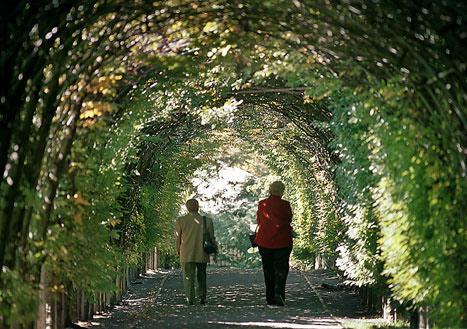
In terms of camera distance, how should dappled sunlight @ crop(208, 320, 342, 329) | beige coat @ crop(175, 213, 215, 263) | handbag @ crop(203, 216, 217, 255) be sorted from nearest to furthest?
1. dappled sunlight @ crop(208, 320, 342, 329)
2. handbag @ crop(203, 216, 217, 255)
3. beige coat @ crop(175, 213, 215, 263)

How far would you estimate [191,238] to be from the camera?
1583 centimetres

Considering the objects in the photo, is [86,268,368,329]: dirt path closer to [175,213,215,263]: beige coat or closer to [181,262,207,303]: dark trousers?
[181,262,207,303]: dark trousers

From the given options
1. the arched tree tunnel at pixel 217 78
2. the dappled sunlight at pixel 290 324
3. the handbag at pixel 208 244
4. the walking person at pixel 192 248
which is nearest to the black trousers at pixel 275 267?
the handbag at pixel 208 244

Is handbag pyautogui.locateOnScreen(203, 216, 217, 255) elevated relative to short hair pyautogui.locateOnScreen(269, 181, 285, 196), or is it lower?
lower

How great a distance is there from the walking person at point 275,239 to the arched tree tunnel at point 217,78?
1.16m

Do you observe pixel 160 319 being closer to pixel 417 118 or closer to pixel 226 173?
pixel 417 118

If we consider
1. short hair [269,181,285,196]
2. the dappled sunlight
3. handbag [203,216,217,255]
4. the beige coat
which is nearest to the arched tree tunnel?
the dappled sunlight

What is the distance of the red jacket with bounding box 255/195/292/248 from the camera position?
15.2m

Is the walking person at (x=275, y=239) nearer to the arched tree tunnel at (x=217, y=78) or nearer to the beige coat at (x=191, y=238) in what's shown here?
the beige coat at (x=191, y=238)

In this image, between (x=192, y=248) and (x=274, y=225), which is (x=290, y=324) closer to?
(x=274, y=225)

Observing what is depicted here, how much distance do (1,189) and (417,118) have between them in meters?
3.20

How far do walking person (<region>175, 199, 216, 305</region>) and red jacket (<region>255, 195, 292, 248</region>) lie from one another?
0.85m

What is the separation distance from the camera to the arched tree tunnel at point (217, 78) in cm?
799

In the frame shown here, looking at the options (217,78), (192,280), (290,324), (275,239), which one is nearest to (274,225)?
(275,239)
